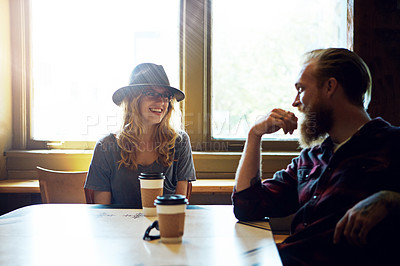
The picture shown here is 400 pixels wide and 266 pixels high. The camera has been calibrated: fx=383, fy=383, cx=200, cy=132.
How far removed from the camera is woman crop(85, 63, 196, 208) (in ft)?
6.78

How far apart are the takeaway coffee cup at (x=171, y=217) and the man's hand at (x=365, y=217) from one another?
1.73 feet

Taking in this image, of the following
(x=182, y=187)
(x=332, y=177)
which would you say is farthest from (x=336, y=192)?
(x=182, y=187)

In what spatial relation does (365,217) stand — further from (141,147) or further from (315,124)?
(141,147)

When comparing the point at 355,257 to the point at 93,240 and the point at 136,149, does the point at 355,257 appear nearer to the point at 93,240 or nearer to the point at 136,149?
the point at 93,240

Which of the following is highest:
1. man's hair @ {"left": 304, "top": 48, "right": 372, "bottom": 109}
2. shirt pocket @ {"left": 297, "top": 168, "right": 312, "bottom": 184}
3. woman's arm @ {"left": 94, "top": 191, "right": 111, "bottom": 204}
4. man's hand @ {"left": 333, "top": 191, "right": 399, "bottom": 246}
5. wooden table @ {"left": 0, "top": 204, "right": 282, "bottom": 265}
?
man's hair @ {"left": 304, "top": 48, "right": 372, "bottom": 109}

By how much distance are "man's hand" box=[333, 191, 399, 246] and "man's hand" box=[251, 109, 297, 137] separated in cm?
49

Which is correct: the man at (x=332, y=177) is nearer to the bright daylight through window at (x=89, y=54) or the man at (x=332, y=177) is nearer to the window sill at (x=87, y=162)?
the window sill at (x=87, y=162)

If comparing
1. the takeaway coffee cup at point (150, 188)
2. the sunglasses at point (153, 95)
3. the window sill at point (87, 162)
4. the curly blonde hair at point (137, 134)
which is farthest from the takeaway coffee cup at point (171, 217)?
the window sill at point (87, 162)

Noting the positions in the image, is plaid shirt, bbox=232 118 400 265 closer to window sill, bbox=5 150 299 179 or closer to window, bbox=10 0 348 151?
window sill, bbox=5 150 299 179

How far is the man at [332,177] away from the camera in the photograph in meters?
1.25

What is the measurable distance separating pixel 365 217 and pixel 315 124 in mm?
545

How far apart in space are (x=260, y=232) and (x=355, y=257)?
0.33 m

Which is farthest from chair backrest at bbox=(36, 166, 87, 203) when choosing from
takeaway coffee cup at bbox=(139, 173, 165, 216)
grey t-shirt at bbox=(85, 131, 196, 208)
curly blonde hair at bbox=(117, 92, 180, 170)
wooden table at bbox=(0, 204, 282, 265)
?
takeaway coffee cup at bbox=(139, 173, 165, 216)

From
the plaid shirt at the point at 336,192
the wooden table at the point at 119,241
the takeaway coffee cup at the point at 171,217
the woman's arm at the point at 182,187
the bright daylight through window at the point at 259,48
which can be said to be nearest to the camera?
the wooden table at the point at 119,241
